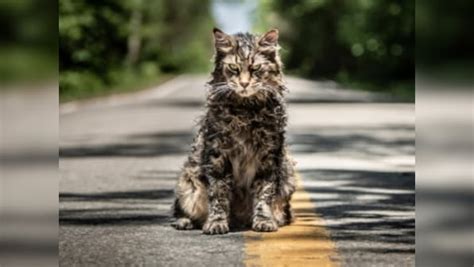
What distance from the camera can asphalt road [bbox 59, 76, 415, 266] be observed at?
3605mm

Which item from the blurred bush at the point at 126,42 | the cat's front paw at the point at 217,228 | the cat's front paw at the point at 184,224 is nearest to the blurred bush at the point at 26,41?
the cat's front paw at the point at 217,228

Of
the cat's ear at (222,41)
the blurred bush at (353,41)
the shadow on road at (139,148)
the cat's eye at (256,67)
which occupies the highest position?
the blurred bush at (353,41)

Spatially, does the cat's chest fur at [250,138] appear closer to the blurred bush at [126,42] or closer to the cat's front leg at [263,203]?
the cat's front leg at [263,203]

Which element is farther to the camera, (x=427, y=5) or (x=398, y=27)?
(x=398, y=27)

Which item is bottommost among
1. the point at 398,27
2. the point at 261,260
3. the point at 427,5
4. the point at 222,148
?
the point at 261,260

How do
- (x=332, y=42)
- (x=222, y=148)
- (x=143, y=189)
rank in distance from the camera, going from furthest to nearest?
1. (x=332, y=42)
2. (x=143, y=189)
3. (x=222, y=148)

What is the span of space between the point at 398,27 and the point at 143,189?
1126 cm

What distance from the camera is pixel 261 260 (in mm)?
3465

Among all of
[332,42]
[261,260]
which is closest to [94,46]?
[332,42]

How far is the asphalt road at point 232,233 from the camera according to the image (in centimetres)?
361

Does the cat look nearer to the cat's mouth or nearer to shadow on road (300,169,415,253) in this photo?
the cat's mouth

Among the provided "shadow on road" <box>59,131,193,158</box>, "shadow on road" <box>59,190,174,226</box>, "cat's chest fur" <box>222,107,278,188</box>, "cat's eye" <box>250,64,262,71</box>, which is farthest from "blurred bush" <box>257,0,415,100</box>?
"cat's eye" <box>250,64,262,71</box>

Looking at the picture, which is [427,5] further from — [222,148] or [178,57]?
[178,57]

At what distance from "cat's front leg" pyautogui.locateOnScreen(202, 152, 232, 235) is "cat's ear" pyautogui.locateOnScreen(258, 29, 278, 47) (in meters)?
0.46
